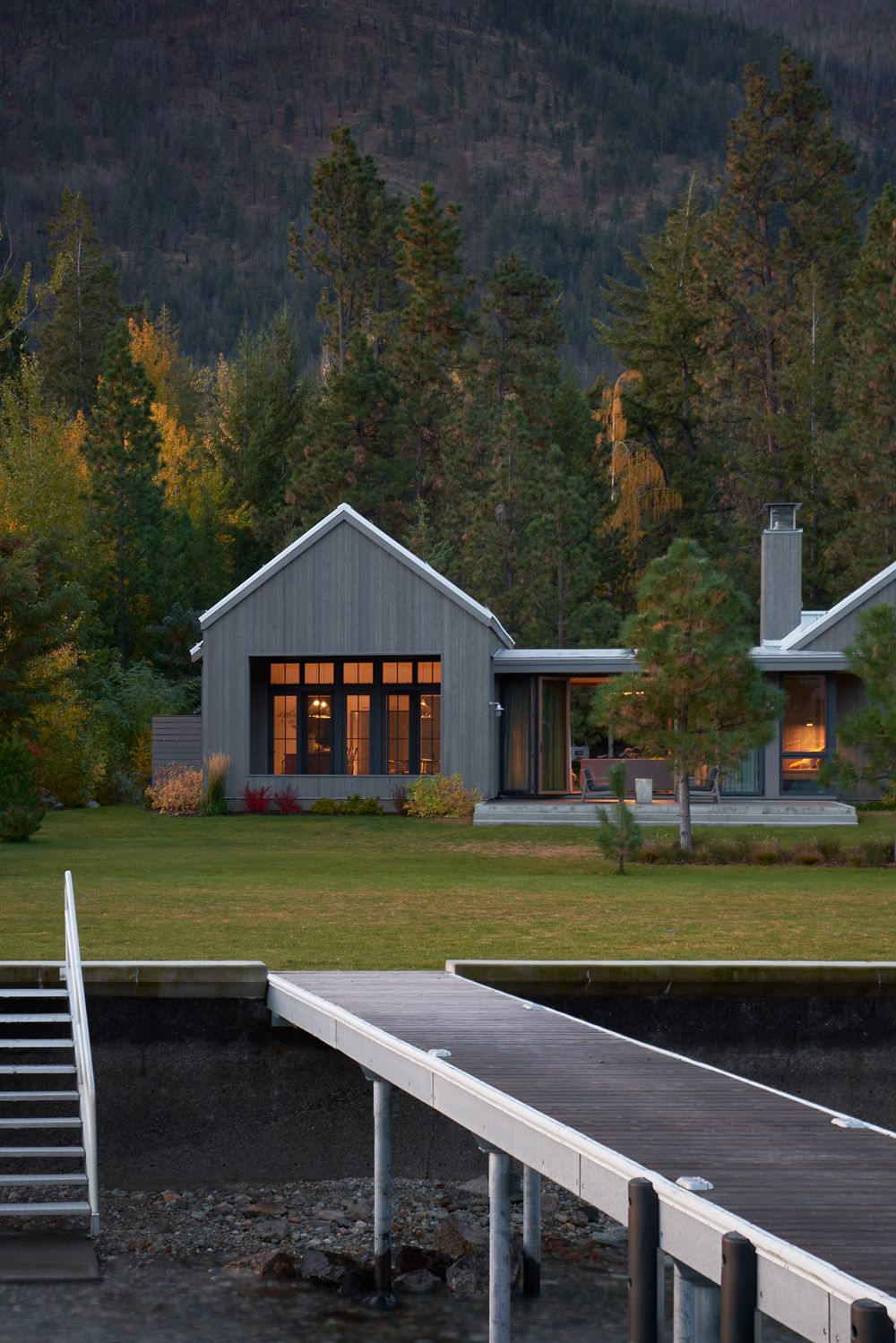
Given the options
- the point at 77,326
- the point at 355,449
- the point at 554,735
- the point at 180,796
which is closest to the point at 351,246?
the point at 77,326

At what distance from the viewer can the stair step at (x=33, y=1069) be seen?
9406 mm

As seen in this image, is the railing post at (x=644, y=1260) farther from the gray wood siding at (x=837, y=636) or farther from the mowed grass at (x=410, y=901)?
the gray wood siding at (x=837, y=636)

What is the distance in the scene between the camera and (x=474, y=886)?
697 inches

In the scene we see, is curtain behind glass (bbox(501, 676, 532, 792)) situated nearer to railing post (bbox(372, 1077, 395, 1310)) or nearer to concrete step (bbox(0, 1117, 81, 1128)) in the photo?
concrete step (bbox(0, 1117, 81, 1128))

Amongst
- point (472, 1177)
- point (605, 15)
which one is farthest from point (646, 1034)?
point (605, 15)

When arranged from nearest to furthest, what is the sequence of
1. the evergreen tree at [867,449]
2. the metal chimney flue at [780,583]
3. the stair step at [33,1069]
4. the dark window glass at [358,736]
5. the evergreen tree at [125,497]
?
the stair step at [33,1069]
the dark window glass at [358,736]
the metal chimney flue at [780,583]
the evergreen tree at [125,497]
the evergreen tree at [867,449]

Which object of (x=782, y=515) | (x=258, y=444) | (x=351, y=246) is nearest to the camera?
(x=782, y=515)

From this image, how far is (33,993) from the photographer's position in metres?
9.96

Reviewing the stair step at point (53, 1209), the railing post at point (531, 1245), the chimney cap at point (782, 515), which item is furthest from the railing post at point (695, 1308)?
the chimney cap at point (782, 515)

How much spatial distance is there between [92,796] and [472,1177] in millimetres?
23187

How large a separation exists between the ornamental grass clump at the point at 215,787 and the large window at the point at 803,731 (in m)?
10.4

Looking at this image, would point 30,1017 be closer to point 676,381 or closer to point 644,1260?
point 644,1260

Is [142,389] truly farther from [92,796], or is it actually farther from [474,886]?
[474,886]

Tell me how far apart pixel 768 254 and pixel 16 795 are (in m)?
38.4
